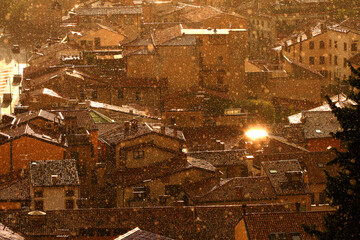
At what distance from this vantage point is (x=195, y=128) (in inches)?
1645

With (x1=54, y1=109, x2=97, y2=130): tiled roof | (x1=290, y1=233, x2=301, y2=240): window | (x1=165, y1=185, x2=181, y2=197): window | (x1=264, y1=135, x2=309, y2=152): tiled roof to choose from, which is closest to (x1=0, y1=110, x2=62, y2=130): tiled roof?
(x1=54, y1=109, x2=97, y2=130): tiled roof

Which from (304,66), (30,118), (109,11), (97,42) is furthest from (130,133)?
(109,11)

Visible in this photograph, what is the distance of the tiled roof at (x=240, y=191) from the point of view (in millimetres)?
29750

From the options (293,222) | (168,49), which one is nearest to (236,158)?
(293,222)

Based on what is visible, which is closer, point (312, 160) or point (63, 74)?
point (312, 160)

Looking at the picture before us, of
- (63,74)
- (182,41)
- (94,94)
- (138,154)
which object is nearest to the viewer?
(138,154)

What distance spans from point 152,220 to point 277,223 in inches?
191

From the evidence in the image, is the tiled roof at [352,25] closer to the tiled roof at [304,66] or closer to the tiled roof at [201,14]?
the tiled roof at [304,66]

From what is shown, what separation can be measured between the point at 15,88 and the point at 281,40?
22.6 meters

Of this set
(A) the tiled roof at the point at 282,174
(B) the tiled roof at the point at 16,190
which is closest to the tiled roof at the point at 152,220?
(B) the tiled roof at the point at 16,190

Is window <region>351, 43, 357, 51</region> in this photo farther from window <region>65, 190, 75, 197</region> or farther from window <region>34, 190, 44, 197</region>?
window <region>34, 190, 44, 197</region>

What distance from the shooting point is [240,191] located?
29.8 m

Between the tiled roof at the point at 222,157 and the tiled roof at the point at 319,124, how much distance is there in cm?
638

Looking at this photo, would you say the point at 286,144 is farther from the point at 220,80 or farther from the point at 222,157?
the point at 220,80
